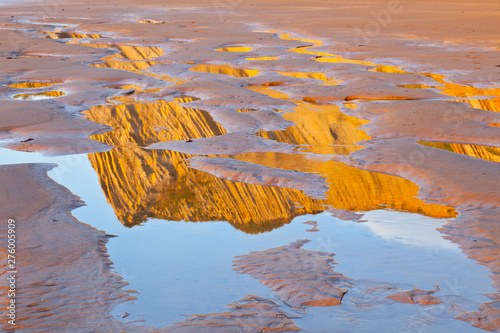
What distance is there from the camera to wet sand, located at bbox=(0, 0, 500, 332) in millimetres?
3479

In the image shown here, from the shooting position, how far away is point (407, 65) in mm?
11305

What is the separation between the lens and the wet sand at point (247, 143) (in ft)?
11.4

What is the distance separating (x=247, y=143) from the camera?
6188 mm

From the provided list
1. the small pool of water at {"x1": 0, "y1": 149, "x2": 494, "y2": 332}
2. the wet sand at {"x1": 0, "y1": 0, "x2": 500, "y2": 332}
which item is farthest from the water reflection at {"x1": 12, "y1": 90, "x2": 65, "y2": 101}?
the small pool of water at {"x1": 0, "y1": 149, "x2": 494, "y2": 332}

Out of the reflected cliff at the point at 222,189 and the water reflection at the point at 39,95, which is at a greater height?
the reflected cliff at the point at 222,189

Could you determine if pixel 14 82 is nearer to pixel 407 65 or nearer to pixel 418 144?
pixel 418 144

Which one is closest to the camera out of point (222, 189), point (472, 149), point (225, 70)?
point (222, 189)

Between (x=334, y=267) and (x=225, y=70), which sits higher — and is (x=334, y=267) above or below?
above

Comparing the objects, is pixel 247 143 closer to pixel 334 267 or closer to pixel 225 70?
pixel 334 267

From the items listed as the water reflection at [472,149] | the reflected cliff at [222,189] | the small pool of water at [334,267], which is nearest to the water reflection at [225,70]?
the reflected cliff at [222,189]

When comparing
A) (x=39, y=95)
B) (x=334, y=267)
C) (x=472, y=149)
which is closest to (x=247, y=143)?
(x=472, y=149)

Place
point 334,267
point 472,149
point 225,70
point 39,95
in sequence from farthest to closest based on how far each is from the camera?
point 225,70, point 39,95, point 472,149, point 334,267

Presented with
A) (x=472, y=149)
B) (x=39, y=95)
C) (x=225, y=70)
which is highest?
(x=472, y=149)

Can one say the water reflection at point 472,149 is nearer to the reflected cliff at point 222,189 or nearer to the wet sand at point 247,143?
the wet sand at point 247,143
